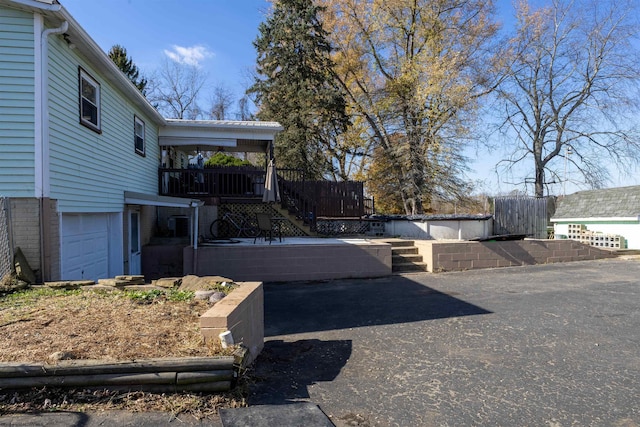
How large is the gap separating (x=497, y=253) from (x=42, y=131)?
412 inches

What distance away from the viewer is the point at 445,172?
18609 mm

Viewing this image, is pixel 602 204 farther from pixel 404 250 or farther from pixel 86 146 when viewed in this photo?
pixel 86 146

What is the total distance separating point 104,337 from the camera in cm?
330

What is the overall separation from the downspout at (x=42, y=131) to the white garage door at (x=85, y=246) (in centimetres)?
63

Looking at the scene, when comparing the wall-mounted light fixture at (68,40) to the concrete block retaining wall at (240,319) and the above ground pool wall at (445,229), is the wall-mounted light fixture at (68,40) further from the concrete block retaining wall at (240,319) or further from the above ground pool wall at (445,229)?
the above ground pool wall at (445,229)

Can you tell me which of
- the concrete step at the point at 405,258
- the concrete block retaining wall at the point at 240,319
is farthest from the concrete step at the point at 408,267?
the concrete block retaining wall at the point at 240,319

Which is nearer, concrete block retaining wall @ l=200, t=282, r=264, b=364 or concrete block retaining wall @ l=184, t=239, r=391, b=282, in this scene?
concrete block retaining wall @ l=200, t=282, r=264, b=364

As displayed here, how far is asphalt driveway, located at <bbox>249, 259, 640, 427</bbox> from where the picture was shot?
3102 millimetres

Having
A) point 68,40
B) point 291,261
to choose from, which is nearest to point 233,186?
point 291,261

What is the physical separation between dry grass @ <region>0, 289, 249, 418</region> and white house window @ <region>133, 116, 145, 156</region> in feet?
20.3

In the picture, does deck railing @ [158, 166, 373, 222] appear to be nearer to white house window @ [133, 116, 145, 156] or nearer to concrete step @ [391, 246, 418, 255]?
white house window @ [133, 116, 145, 156]

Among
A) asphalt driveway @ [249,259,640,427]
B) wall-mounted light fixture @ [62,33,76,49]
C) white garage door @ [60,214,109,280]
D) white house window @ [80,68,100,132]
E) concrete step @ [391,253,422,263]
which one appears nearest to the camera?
asphalt driveway @ [249,259,640,427]

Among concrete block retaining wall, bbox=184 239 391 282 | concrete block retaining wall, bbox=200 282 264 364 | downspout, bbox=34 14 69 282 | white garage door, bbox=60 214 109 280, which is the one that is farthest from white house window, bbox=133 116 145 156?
concrete block retaining wall, bbox=200 282 264 364

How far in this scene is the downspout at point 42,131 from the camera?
555cm
